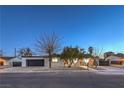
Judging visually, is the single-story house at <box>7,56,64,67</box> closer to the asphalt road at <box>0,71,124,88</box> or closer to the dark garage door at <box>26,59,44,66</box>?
the dark garage door at <box>26,59,44,66</box>

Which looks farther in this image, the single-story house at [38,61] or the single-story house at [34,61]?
the single-story house at [34,61]

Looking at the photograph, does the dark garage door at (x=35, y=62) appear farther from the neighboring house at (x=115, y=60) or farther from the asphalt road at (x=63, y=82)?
the asphalt road at (x=63, y=82)

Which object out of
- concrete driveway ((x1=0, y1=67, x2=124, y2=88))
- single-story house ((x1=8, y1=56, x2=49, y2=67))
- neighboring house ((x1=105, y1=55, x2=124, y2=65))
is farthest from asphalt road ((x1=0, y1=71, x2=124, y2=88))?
neighboring house ((x1=105, y1=55, x2=124, y2=65))

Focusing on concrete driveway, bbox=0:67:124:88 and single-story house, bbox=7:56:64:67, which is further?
single-story house, bbox=7:56:64:67

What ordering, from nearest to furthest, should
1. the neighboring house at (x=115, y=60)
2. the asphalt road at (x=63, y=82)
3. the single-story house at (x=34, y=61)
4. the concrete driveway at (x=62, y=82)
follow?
the asphalt road at (x=63, y=82), the concrete driveway at (x=62, y=82), the single-story house at (x=34, y=61), the neighboring house at (x=115, y=60)

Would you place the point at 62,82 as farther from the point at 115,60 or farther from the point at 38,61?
the point at 115,60

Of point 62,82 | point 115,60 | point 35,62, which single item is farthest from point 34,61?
point 62,82

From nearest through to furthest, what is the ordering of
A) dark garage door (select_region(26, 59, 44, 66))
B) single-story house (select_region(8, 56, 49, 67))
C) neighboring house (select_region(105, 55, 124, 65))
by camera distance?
single-story house (select_region(8, 56, 49, 67))
dark garage door (select_region(26, 59, 44, 66))
neighboring house (select_region(105, 55, 124, 65))

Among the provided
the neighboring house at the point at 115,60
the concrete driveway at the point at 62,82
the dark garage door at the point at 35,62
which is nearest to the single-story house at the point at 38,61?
the dark garage door at the point at 35,62

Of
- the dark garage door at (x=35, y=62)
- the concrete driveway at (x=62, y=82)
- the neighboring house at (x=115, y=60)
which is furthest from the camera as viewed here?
the neighboring house at (x=115, y=60)

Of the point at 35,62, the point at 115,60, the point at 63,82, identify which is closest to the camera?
the point at 63,82

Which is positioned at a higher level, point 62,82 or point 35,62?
point 62,82
